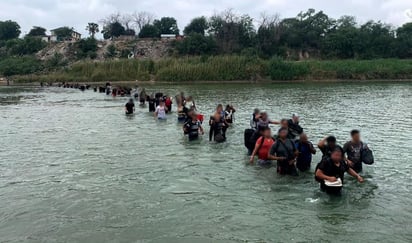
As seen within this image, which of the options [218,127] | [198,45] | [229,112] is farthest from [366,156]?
[198,45]

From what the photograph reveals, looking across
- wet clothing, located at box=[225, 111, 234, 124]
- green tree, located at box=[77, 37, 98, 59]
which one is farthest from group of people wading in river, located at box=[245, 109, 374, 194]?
green tree, located at box=[77, 37, 98, 59]

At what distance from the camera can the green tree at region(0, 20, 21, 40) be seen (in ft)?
503

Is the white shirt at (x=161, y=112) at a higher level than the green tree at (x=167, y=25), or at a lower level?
lower

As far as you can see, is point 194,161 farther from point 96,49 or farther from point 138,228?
point 96,49

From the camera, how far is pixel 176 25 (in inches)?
5723

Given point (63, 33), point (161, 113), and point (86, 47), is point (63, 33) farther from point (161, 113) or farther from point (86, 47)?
point (161, 113)

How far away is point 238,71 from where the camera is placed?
79.4 metres

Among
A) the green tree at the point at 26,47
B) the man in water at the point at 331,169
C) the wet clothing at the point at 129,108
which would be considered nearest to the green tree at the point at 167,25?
the green tree at the point at 26,47

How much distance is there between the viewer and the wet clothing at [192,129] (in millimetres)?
17656

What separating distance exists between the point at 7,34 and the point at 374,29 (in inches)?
4788

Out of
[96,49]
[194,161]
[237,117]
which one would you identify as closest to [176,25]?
[96,49]

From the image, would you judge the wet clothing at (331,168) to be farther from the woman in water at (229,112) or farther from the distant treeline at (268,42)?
the distant treeline at (268,42)

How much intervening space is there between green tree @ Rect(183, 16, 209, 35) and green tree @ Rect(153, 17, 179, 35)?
1221 centimetres

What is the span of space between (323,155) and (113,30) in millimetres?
141685
